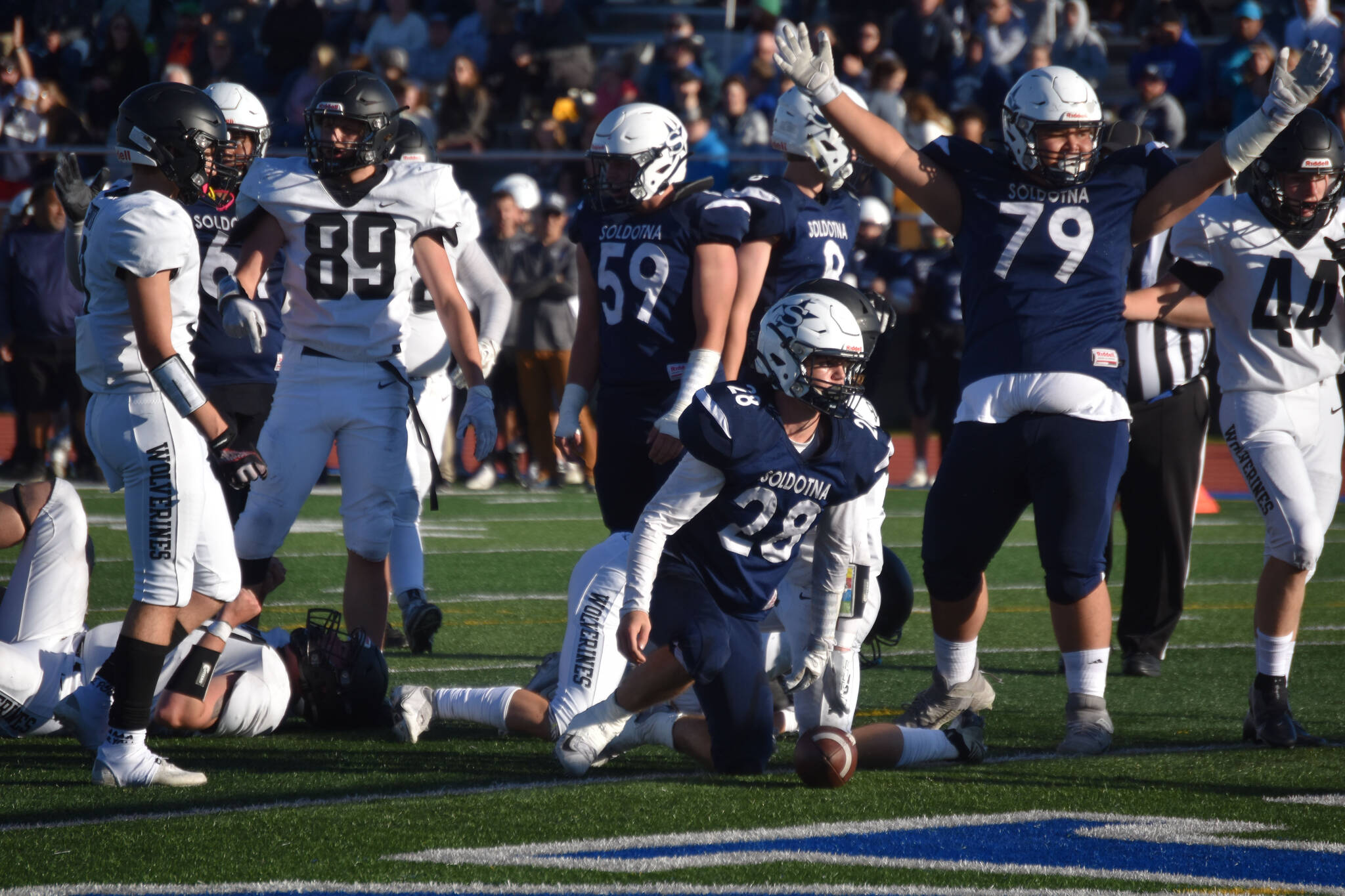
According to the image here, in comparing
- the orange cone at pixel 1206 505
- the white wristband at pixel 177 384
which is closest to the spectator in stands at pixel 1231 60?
the orange cone at pixel 1206 505

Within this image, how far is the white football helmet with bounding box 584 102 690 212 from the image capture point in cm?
523

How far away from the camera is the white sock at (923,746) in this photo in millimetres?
4422

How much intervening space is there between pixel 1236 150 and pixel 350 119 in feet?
8.50

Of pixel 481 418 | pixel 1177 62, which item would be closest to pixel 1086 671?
pixel 481 418

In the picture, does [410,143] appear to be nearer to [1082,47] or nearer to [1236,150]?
[1236,150]

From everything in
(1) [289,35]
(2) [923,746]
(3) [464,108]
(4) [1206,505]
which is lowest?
(4) [1206,505]

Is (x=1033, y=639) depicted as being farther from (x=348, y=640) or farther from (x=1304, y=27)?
(x=1304, y=27)

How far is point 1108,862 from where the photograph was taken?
3.44 meters

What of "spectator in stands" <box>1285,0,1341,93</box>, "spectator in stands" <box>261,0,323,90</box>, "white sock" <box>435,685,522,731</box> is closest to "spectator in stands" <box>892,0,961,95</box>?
"spectator in stands" <box>1285,0,1341,93</box>

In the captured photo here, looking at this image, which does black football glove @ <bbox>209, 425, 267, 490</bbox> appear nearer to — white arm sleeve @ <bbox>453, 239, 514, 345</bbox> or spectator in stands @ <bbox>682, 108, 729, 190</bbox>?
white arm sleeve @ <bbox>453, 239, 514, 345</bbox>

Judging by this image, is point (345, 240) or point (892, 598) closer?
point (345, 240)

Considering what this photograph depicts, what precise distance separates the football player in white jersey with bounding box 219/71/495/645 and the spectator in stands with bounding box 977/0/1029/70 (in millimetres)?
9878

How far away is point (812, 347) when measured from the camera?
4.21 metres

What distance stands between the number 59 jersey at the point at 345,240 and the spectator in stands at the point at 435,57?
11351 mm
